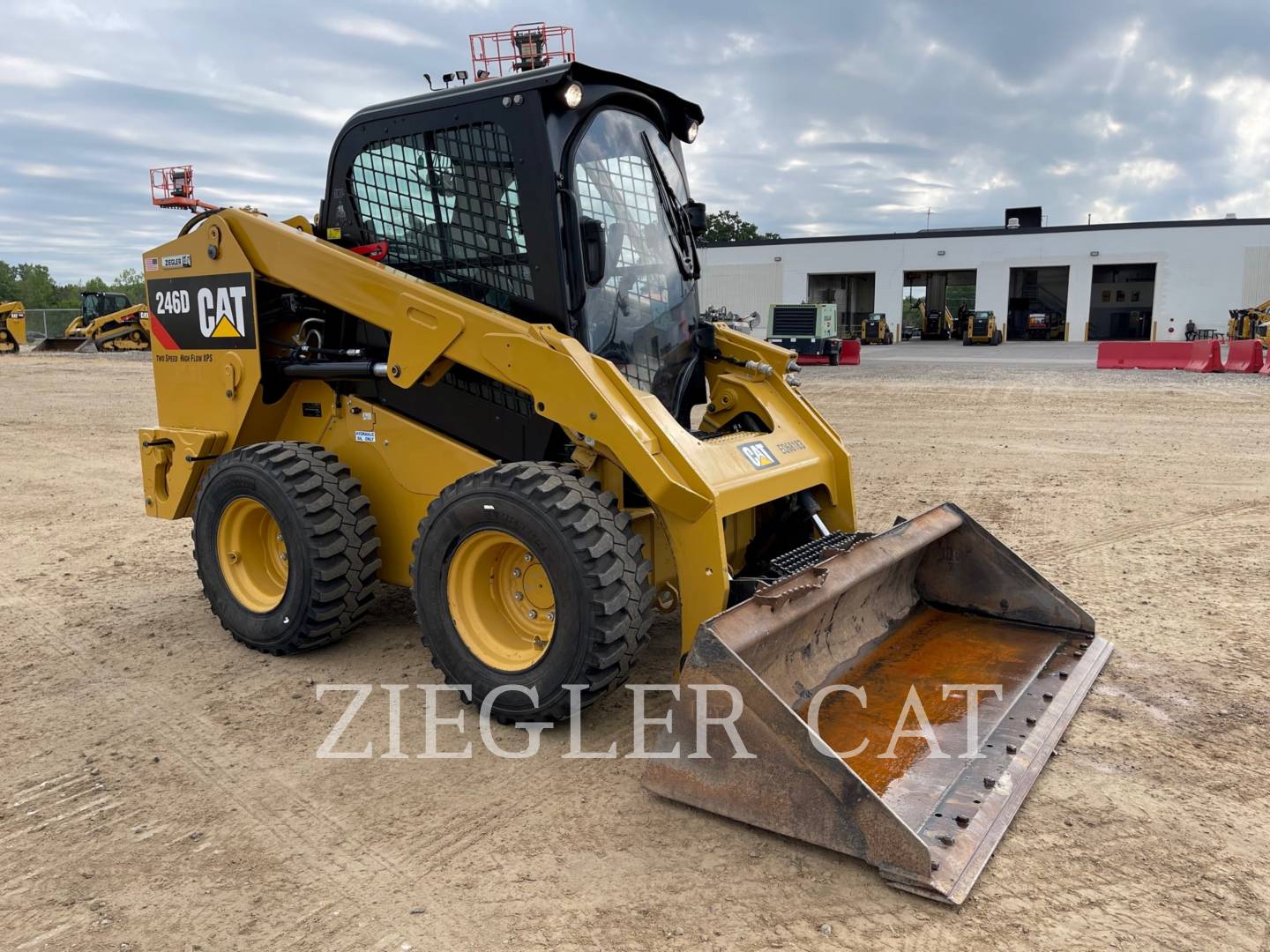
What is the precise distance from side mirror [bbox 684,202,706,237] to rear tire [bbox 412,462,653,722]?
1943 mm

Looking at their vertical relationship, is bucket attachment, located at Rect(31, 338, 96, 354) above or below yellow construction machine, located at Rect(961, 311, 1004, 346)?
below

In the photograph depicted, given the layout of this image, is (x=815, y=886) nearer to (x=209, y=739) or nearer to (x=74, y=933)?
(x=74, y=933)

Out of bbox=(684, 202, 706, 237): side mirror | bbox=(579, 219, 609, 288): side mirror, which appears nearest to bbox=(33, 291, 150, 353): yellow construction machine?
bbox=(684, 202, 706, 237): side mirror

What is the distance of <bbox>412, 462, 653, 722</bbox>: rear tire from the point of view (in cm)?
339

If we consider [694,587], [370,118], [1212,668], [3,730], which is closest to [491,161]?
A: [370,118]

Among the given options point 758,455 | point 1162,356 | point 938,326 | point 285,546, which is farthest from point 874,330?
point 285,546

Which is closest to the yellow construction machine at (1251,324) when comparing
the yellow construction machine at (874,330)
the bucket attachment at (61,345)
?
the yellow construction machine at (874,330)

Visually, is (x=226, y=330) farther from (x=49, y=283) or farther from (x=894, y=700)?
(x=49, y=283)

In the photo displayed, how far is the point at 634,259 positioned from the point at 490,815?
2.56m

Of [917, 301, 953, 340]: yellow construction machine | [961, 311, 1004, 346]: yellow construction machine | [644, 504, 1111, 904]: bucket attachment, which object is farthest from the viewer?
[917, 301, 953, 340]: yellow construction machine

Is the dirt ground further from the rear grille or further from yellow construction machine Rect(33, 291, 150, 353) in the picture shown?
yellow construction machine Rect(33, 291, 150, 353)

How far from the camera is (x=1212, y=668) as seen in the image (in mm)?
4254

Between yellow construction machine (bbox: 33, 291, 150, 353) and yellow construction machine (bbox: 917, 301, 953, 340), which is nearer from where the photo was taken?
yellow construction machine (bbox: 33, 291, 150, 353)

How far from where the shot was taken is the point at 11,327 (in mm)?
31078
